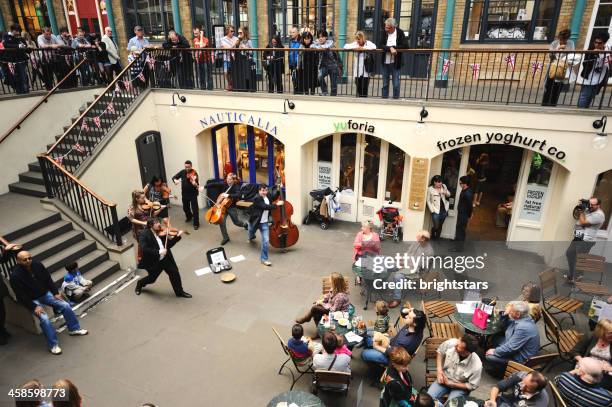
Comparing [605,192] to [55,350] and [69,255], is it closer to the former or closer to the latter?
[55,350]

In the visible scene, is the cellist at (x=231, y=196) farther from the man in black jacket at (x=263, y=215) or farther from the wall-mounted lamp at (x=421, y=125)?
the wall-mounted lamp at (x=421, y=125)

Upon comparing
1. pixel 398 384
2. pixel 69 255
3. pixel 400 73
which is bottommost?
pixel 69 255

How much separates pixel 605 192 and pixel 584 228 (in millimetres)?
1404

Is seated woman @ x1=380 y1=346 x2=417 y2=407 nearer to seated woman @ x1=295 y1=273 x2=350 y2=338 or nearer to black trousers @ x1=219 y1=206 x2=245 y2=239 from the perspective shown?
seated woman @ x1=295 y1=273 x2=350 y2=338

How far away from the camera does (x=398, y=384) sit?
4695mm

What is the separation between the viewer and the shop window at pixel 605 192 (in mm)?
8818

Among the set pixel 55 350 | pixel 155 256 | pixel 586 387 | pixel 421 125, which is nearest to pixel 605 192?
pixel 421 125

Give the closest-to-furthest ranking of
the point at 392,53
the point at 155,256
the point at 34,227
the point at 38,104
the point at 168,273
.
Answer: the point at 155,256
the point at 168,273
the point at 34,227
the point at 392,53
the point at 38,104

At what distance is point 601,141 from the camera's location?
791cm

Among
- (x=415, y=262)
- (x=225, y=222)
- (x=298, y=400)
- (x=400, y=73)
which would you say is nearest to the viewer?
(x=298, y=400)

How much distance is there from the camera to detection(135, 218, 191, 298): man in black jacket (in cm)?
731

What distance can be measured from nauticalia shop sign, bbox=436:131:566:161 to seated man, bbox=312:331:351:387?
568 centimetres

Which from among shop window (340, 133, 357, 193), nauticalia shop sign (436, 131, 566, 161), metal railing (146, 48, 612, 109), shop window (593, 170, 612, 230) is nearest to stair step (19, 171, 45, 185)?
metal railing (146, 48, 612, 109)

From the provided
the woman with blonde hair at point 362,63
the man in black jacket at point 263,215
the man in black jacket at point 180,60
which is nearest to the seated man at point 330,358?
the man in black jacket at point 263,215
